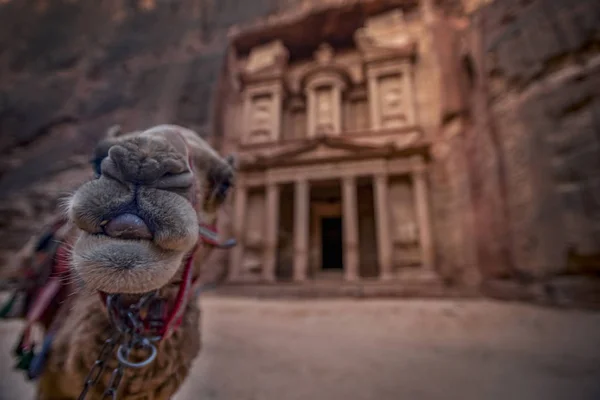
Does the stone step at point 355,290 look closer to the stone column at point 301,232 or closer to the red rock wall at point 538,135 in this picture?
the stone column at point 301,232

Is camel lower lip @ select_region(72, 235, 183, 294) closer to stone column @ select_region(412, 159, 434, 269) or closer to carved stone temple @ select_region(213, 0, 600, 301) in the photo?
carved stone temple @ select_region(213, 0, 600, 301)

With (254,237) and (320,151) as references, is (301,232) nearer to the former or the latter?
(254,237)

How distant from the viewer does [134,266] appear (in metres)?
1.08

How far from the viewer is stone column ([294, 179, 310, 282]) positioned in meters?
11.7

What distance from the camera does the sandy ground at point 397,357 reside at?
9.15 ft

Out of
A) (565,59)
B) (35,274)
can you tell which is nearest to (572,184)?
(565,59)

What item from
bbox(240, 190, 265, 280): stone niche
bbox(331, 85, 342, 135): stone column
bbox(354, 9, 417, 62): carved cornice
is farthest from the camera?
bbox(331, 85, 342, 135): stone column

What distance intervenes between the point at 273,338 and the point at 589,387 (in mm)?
3583

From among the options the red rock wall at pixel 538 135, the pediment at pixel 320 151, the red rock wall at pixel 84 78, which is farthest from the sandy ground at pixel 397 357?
the red rock wall at pixel 84 78

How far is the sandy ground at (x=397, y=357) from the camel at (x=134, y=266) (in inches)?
50.5

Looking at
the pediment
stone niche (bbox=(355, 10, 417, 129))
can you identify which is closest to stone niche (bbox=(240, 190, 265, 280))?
the pediment

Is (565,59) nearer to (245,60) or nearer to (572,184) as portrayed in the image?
(572,184)

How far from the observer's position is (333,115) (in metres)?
14.6

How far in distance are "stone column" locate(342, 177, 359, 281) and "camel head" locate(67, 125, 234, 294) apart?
1031cm
